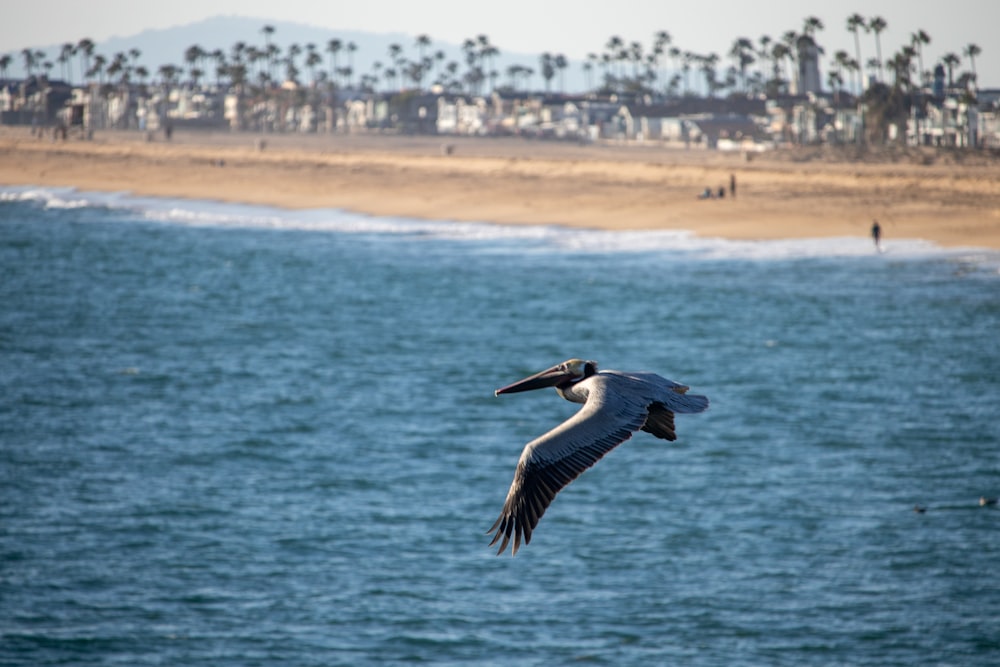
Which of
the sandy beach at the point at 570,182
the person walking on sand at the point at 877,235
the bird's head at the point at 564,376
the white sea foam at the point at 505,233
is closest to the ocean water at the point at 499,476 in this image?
the person walking on sand at the point at 877,235

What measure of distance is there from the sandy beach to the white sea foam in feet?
4.66

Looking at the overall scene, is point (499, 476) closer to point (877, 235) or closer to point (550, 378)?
point (550, 378)

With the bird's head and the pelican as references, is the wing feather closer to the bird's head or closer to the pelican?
the pelican

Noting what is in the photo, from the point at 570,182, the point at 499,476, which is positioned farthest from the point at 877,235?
the point at 499,476

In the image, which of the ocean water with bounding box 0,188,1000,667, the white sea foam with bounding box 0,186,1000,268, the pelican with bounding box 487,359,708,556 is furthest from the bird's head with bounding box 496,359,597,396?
the white sea foam with bounding box 0,186,1000,268

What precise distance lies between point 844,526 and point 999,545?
2.90m

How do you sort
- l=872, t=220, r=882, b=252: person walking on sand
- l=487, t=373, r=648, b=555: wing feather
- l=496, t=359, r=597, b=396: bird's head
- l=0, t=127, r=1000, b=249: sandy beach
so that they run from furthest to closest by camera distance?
l=0, t=127, r=1000, b=249: sandy beach, l=872, t=220, r=882, b=252: person walking on sand, l=496, t=359, r=597, b=396: bird's head, l=487, t=373, r=648, b=555: wing feather

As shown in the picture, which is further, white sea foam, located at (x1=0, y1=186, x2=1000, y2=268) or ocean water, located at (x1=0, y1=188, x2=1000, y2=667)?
white sea foam, located at (x1=0, y1=186, x2=1000, y2=268)

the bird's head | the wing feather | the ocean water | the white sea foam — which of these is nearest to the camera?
the wing feather

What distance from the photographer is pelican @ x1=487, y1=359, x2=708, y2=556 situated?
924cm

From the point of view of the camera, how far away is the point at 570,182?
84125mm

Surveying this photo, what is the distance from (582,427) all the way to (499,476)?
18932mm

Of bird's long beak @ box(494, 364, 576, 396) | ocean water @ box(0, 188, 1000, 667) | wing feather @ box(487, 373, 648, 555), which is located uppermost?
bird's long beak @ box(494, 364, 576, 396)

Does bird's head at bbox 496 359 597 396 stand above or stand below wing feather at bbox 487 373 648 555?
above
